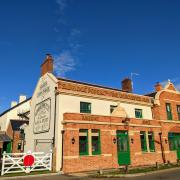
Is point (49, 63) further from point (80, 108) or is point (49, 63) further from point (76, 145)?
point (76, 145)

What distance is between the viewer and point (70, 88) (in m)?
21.2

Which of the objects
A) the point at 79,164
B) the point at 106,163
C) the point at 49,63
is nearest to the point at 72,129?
the point at 79,164

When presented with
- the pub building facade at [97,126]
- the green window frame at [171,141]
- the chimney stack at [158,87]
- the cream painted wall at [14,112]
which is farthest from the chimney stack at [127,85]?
the cream painted wall at [14,112]

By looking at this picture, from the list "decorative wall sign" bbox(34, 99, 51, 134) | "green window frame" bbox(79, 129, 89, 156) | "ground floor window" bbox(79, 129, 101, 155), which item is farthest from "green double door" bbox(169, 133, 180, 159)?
"decorative wall sign" bbox(34, 99, 51, 134)

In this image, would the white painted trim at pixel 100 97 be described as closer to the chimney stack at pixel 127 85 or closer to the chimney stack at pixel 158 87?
the chimney stack at pixel 158 87

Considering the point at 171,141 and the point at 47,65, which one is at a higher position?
the point at 47,65

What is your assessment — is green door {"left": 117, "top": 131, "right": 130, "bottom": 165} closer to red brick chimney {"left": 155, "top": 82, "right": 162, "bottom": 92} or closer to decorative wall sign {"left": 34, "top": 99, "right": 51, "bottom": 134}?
decorative wall sign {"left": 34, "top": 99, "right": 51, "bottom": 134}

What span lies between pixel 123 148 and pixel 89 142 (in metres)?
4.20

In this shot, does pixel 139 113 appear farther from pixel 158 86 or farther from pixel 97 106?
pixel 97 106

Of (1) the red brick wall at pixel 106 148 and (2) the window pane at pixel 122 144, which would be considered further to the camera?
(2) the window pane at pixel 122 144

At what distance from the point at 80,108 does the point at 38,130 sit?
215 inches

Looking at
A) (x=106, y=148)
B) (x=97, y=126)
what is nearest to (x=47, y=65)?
(x=97, y=126)

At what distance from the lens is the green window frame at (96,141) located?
66.1 ft

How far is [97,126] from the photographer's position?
67.7ft
